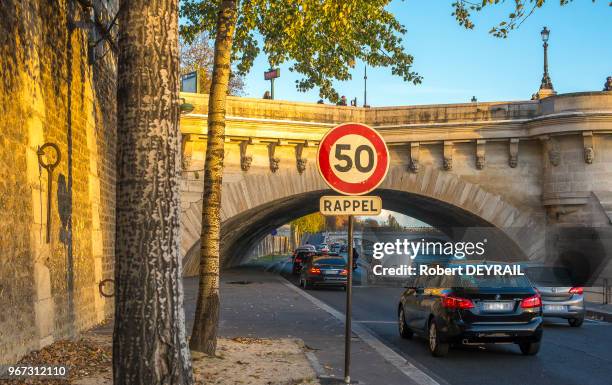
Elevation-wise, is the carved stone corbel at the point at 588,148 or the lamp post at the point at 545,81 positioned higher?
the lamp post at the point at 545,81

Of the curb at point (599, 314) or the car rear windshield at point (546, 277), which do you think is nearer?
the car rear windshield at point (546, 277)

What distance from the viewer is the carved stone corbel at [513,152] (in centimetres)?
2803

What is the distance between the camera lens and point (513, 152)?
1113 inches

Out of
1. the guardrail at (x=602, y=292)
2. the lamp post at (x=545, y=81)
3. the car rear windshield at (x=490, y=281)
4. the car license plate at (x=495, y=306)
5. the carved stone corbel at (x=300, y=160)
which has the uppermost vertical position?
the lamp post at (x=545, y=81)

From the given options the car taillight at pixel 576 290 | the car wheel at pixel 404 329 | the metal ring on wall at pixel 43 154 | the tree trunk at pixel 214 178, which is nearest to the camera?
the metal ring on wall at pixel 43 154

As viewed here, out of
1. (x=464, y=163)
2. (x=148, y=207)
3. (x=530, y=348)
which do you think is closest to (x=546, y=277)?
(x=530, y=348)

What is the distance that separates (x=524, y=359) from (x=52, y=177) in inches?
295

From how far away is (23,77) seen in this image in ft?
→ 29.9

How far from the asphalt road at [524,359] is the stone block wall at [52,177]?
509 centimetres

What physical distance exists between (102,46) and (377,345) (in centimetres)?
732

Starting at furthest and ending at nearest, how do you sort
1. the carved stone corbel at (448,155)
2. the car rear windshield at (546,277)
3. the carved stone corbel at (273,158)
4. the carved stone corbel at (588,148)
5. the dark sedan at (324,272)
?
the dark sedan at (324,272) < the carved stone corbel at (448,155) < the carved stone corbel at (273,158) < the carved stone corbel at (588,148) < the car rear windshield at (546,277)

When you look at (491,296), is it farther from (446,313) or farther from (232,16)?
(232,16)

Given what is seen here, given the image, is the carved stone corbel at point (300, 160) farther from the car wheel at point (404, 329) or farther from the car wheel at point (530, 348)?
the car wheel at point (530, 348)

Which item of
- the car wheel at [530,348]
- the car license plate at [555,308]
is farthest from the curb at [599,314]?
the car wheel at [530,348]
